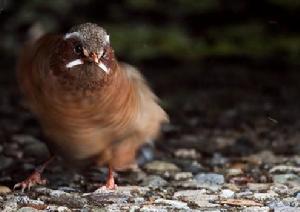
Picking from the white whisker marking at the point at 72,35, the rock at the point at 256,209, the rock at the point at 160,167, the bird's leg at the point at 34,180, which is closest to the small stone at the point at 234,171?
the rock at the point at 160,167

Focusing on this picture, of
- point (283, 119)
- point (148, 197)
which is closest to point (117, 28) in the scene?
point (283, 119)

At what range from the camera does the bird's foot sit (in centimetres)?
376

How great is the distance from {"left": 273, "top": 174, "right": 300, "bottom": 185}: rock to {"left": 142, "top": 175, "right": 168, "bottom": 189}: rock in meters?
0.55

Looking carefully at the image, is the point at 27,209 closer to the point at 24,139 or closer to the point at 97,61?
the point at 97,61

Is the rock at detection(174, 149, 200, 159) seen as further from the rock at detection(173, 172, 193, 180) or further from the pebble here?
the pebble

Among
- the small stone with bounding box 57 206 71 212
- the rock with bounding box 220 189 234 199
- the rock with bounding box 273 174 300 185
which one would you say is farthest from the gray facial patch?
the rock with bounding box 273 174 300 185

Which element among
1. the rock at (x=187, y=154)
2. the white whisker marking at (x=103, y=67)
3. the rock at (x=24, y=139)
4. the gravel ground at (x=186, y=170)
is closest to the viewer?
the white whisker marking at (x=103, y=67)

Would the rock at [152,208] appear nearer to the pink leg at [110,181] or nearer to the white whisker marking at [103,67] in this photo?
the pink leg at [110,181]

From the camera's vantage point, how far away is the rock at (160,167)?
13.8 feet

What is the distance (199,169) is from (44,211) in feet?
3.62

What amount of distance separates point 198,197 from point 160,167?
1.97 feet

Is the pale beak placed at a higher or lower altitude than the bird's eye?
lower

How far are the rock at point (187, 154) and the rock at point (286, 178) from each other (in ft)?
1.88

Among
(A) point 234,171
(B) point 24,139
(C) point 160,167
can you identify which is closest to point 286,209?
(A) point 234,171
